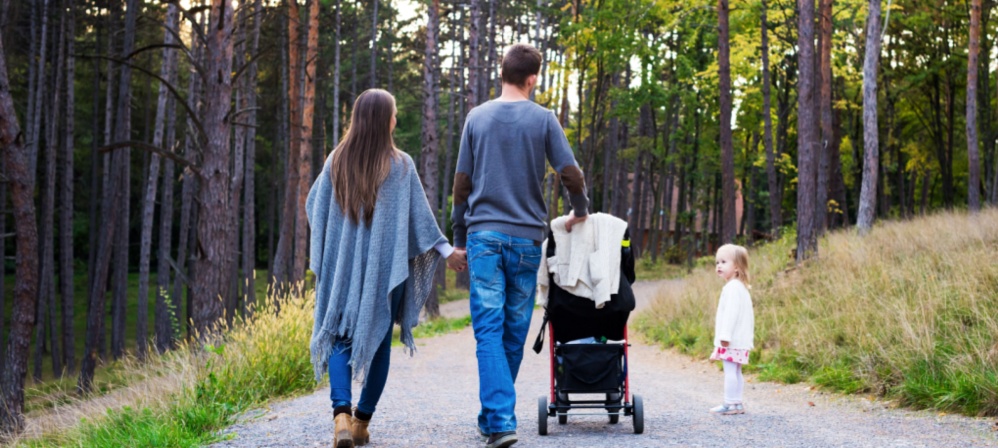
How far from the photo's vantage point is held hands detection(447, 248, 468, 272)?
5.52 metres

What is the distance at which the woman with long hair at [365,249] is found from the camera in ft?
18.0

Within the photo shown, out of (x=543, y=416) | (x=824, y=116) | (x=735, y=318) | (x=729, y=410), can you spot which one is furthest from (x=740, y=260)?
(x=824, y=116)

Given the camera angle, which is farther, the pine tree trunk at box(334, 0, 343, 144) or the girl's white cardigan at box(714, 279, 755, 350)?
the pine tree trunk at box(334, 0, 343, 144)

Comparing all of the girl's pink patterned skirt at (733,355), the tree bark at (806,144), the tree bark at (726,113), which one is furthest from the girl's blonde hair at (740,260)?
the tree bark at (726,113)

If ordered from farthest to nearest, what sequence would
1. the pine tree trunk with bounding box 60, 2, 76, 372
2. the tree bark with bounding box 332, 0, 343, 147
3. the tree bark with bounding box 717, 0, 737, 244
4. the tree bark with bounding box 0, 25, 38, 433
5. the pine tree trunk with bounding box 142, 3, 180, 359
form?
→ the tree bark with bounding box 332, 0, 343, 147, the pine tree trunk with bounding box 142, 3, 180, 359, the pine tree trunk with bounding box 60, 2, 76, 372, the tree bark with bounding box 717, 0, 737, 244, the tree bark with bounding box 0, 25, 38, 433

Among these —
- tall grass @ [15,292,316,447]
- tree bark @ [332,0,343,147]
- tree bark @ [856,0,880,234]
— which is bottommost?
tall grass @ [15,292,316,447]

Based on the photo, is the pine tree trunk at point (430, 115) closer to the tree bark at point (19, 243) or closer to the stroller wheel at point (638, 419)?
the tree bark at point (19, 243)

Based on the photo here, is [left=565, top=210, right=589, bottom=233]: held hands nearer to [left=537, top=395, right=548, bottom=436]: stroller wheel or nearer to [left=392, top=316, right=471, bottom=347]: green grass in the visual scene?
[left=537, top=395, right=548, bottom=436]: stroller wheel

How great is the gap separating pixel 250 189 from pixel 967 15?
2338 cm

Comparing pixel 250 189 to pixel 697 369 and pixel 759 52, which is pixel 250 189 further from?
pixel 697 369

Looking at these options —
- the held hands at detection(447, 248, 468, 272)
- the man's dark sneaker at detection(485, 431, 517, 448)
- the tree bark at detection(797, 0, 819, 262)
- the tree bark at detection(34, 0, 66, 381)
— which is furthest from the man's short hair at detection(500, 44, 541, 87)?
the tree bark at detection(34, 0, 66, 381)

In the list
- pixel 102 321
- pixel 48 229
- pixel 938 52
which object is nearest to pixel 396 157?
pixel 48 229

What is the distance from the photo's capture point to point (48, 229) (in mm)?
24203

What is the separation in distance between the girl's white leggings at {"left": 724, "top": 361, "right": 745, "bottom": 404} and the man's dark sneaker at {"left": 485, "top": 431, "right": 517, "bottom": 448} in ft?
→ 9.10
